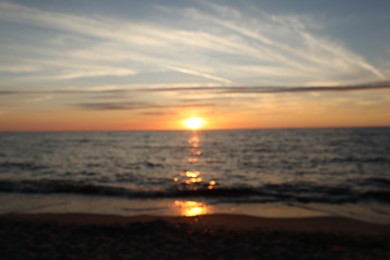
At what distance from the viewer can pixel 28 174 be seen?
2347cm

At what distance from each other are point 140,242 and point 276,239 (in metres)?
3.47

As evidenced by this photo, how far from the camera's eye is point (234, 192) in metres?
17.3

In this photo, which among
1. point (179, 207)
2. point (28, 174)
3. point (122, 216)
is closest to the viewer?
point (122, 216)

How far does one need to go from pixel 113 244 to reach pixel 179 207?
232 inches

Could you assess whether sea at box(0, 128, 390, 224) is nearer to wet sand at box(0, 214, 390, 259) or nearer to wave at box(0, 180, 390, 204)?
wave at box(0, 180, 390, 204)

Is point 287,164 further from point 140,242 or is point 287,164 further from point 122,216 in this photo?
point 140,242

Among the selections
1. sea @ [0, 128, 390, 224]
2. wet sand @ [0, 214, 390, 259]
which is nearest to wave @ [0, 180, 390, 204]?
sea @ [0, 128, 390, 224]

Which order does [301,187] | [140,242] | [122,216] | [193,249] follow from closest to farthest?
[193,249] → [140,242] → [122,216] → [301,187]

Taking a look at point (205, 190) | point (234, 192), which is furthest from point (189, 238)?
point (205, 190)

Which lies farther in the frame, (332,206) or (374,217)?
(332,206)

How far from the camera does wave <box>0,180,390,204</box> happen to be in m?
15.6

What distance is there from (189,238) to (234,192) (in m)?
8.78

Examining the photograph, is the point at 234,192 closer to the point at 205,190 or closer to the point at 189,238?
the point at 205,190

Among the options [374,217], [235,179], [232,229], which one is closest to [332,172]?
[235,179]
